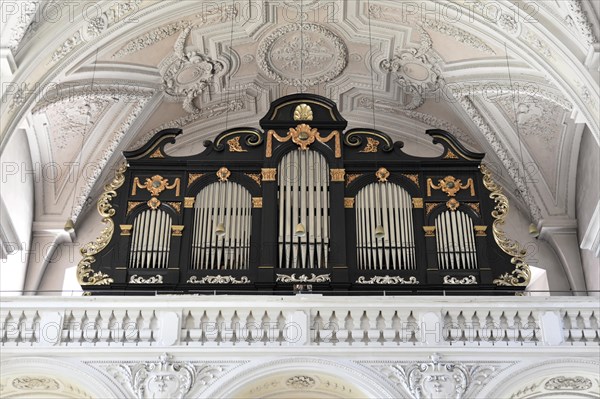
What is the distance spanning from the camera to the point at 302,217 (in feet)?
47.8

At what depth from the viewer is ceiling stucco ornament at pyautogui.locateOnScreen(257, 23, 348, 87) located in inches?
685

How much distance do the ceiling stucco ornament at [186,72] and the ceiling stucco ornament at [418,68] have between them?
3.25 metres

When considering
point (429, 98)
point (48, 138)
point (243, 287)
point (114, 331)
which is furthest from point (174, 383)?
point (429, 98)

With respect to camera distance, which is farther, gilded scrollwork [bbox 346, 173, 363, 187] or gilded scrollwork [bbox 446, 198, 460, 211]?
gilded scrollwork [bbox 346, 173, 363, 187]

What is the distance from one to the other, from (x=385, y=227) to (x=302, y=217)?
50.1 inches

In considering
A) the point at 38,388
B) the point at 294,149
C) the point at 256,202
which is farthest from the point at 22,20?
the point at 38,388

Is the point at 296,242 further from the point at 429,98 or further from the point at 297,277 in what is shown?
the point at 429,98

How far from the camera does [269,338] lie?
41.2 feet

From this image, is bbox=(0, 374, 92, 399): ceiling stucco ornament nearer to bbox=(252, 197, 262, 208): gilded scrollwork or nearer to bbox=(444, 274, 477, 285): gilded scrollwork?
bbox=(252, 197, 262, 208): gilded scrollwork

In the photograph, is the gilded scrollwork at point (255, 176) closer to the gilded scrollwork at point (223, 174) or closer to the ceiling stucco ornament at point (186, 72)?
the gilded scrollwork at point (223, 174)

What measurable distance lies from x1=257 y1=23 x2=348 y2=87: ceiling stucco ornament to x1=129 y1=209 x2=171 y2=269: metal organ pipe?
4.46 m

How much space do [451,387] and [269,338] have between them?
95.9 inches

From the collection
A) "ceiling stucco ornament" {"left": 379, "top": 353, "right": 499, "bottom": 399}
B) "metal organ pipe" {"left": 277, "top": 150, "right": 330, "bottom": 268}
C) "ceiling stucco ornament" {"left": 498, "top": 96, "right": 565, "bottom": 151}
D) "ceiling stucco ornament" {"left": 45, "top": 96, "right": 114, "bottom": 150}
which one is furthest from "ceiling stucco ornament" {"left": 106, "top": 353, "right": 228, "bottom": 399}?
"ceiling stucco ornament" {"left": 498, "top": 96, "right": 565, "bottom": 151}

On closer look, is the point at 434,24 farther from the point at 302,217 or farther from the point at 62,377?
the point at 62,377
